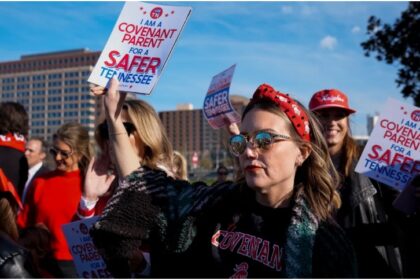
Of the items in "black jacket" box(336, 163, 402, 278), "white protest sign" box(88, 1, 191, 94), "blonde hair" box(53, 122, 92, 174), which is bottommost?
"black jacket" box(336, 163, 402, 278)

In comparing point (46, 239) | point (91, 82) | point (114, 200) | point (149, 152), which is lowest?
point (46, 239)

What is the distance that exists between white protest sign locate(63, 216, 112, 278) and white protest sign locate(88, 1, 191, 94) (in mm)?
1044

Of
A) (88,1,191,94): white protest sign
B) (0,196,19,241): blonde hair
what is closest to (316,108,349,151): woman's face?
(88,1,191,94): white protest sign

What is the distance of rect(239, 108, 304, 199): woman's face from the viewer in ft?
6.35

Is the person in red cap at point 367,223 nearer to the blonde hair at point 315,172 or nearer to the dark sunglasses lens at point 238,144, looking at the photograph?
the blonde hair at point 315,172

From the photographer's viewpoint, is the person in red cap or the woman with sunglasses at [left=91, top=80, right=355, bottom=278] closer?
the woman with sunglasses at [left=91, top=80, right=355, bottom=278]

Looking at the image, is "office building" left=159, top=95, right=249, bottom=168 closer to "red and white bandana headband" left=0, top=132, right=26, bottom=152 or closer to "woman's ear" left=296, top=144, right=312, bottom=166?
"red and white bandana headband" left=0, top=132, right=26, bottom=152

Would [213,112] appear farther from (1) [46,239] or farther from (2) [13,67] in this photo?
(2) [13,67]

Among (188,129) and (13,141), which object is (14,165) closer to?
(13,141)

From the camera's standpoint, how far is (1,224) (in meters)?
2.36

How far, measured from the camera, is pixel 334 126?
3701mm

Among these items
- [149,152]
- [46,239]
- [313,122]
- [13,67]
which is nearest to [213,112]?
[149,152]

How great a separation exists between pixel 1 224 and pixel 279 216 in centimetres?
140

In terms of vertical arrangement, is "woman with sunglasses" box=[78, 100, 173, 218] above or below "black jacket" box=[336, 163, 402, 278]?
above
